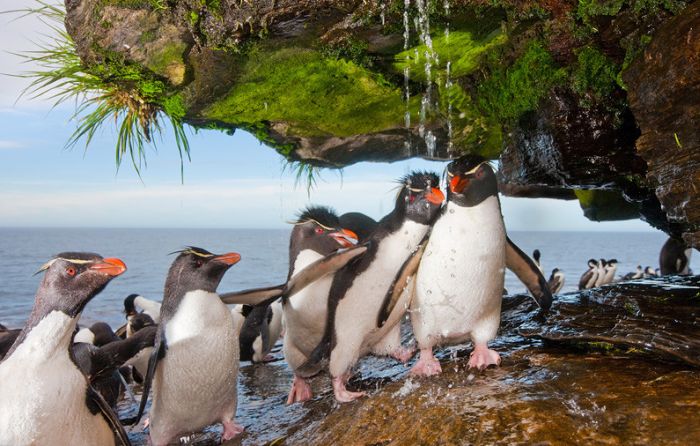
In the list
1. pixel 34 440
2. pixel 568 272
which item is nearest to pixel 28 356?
pixel 34 440

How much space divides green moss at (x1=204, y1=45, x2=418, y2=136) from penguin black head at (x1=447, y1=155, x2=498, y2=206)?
1.42 meters

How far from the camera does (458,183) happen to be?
3822 mm

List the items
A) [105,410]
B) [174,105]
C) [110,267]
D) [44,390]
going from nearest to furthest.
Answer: [44,390] < [110,267] < [105,410] < [174,105]

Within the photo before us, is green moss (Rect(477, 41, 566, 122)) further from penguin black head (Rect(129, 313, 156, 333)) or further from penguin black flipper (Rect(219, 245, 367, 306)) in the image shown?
penguin black head (Rect(129, 313, 156, 333))

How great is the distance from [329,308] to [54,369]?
1.73 metres

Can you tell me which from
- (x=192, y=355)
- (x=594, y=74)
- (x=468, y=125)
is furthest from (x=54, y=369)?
(x=468, y=125)

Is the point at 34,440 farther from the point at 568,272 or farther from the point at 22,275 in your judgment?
the point at 568,272

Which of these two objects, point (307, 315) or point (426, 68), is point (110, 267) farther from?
point (426, 68)

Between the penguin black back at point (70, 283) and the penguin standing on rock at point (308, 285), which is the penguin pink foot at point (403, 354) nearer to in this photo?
the penguin standing on rock at point (308, 285)

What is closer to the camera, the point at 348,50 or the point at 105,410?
the point at 105,410

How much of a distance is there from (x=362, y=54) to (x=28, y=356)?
2868 mm

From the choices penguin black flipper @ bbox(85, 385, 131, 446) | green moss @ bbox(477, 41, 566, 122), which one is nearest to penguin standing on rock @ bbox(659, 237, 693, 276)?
green moss @ bbox(477, 41, 566, 122)

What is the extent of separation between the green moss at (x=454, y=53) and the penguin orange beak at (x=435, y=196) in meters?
1.12

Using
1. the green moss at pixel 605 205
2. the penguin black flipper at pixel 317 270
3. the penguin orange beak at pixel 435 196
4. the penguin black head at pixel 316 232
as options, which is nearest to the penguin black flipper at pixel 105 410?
the penguin black flipper at pixel 317 270
